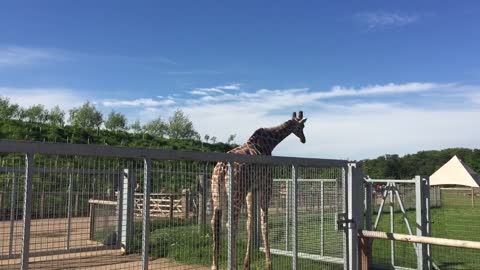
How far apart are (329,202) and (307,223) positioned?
0.49 metres

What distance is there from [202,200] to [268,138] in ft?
10.8

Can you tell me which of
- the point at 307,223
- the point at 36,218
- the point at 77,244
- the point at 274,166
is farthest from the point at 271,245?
the point at 36,218

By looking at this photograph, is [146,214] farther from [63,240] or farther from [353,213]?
[353,213]

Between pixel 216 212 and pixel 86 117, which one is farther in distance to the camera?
pixel 86 117

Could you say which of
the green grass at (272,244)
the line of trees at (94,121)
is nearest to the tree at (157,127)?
the line of trees at (94,121)

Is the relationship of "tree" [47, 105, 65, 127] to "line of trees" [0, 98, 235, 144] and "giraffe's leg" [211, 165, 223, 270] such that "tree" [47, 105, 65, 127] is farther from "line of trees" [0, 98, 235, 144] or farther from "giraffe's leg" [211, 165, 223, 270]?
"giraffe's leg" [211, 165, 223, 270]

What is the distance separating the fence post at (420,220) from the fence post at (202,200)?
4.65 metres

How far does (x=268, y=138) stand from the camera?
897cm

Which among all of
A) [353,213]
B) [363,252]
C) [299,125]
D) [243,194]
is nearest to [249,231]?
[243,194]

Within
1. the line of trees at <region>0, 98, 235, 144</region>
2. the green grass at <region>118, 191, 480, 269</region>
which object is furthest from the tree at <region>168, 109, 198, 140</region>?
the green grass at <region>118, 191, 480, 269</region>

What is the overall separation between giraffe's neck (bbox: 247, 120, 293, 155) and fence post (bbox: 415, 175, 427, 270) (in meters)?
2.52

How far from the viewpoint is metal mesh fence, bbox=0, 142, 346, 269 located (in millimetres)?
4543

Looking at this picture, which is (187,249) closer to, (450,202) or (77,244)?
(77,244)

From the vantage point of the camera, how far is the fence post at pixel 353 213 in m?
7.35
